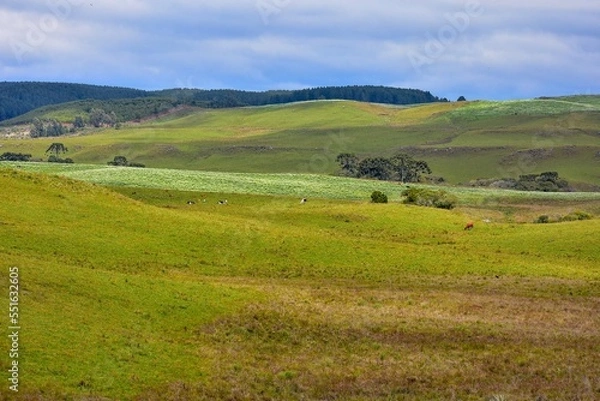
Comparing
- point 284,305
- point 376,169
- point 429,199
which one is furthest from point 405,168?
point 284,305

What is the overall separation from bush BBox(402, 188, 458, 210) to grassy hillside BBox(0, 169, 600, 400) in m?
20.7

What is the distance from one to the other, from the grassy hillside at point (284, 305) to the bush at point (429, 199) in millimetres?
20688

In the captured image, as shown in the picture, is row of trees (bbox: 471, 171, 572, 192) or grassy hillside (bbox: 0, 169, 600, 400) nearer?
grassy hillside (bbox: 0, 169, 600, 400)

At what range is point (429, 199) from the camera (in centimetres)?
9631

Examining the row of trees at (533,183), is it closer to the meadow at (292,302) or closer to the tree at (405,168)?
the tree at (405,168)

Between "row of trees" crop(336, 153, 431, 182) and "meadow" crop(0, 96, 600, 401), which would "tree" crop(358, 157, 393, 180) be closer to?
"row of trees" crop(336, 153, 431, 182)

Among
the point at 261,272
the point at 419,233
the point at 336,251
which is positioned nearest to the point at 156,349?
the point at 261,272

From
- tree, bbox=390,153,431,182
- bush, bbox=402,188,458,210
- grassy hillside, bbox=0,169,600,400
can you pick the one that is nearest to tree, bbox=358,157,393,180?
tree, bbox=390,153,431,182

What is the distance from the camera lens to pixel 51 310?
34438 mm

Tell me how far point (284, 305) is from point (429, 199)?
5603cm

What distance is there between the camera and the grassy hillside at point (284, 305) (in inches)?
1204

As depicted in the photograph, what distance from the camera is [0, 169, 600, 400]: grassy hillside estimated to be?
30.6 m

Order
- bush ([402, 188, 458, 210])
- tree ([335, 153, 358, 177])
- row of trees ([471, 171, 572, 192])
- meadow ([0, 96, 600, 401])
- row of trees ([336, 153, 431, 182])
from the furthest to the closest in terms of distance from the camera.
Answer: tree ([335, 153, 358, 177]), row of trees ([336, 153, 431, 182]), row of trees ([471, 171, 572, 192]), bush ([402, 188, 458, 210]), meadow ([0, 96, 600, 401])

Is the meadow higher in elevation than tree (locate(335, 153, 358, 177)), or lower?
lower
